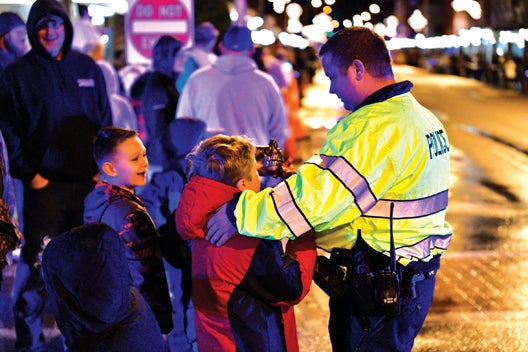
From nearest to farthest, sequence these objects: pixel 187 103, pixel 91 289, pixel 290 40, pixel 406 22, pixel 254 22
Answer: pixel 91 289
pixel 187 103
pixel 254 22
pixel 290 40
pixel 406 22

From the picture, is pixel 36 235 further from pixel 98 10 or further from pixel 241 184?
pixel 98 10

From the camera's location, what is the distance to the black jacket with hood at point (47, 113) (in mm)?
5660

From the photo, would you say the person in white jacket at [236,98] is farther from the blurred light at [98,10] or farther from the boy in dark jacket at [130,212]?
the blurred light at [98,10]

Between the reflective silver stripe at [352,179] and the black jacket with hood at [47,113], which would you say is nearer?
the reflective silver stripe at [352,179]

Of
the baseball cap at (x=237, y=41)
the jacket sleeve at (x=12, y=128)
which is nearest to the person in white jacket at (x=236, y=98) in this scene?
the baseball cap at (x=237, y=41)

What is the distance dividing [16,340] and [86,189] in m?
1.06

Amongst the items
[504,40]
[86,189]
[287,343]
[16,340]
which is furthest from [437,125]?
[504,40]

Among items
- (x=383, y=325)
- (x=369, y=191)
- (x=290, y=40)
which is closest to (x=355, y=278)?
(x=383, y=325)

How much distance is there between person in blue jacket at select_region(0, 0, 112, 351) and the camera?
5.67 m

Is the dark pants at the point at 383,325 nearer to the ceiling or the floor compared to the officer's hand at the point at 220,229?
nearer to the floor

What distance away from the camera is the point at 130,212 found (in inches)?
180

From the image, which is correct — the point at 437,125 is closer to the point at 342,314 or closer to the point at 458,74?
the point at 342,314

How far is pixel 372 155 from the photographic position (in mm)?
3486

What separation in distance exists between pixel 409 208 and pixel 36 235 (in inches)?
110
